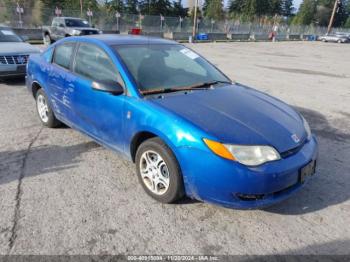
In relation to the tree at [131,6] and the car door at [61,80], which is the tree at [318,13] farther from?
the car door at [61,80]

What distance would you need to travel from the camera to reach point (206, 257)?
2.69m

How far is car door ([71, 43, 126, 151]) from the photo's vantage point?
144 inches

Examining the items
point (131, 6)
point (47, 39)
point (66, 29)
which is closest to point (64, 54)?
point (66, 29)

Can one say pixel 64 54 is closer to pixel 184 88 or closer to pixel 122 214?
pixel 184 88

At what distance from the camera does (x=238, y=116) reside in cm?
326

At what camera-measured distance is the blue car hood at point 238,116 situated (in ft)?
9.71

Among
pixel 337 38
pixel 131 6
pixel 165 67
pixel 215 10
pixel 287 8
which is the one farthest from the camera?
pixel 287 8

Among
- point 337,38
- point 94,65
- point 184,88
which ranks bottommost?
point 337,38

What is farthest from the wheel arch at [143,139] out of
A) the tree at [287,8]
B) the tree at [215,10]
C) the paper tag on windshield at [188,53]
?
the tree at [287,8]

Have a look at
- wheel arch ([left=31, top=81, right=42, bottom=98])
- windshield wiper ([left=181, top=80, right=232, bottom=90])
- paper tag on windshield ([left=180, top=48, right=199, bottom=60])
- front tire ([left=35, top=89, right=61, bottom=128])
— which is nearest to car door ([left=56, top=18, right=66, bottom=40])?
wheel arch ([left=31, top=81, right=42, bottom=98])

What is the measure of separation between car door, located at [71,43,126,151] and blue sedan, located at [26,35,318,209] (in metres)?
0.01

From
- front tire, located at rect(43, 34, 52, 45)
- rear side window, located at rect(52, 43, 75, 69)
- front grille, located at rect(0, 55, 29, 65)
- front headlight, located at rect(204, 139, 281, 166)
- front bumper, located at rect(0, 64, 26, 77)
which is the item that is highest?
rear side window, located at rect(52, 43, 75, 69)

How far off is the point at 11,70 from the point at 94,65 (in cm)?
516

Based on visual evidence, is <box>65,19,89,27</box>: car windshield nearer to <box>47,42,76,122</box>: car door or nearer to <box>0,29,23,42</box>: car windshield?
<box>0,29,23,42</box>: car windshield
